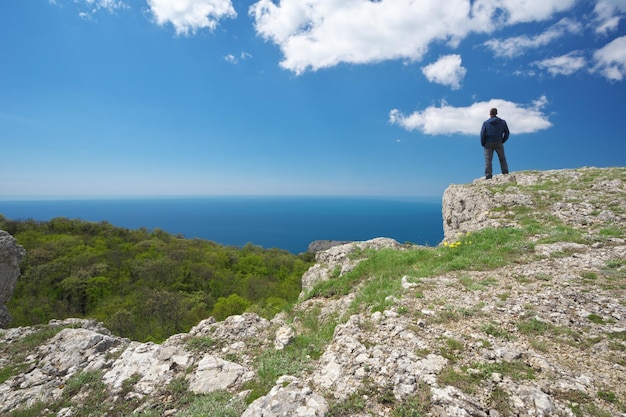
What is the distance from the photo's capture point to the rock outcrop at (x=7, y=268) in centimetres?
1460

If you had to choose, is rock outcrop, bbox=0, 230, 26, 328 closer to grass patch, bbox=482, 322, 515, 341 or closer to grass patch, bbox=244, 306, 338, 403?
grass patch, bbox=244, 306, 338, 403

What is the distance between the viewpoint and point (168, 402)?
6.00 metres

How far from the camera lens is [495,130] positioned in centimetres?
1658

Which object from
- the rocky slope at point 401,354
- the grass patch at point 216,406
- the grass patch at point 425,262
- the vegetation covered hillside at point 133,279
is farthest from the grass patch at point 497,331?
the vegetation covered hillside at point 133,279

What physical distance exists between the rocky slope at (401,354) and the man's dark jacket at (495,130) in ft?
22.6

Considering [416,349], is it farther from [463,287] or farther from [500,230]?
[500,230]

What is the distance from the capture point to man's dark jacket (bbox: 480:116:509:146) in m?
16.6

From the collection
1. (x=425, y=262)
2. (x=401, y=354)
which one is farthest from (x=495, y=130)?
(x=401, y=354)

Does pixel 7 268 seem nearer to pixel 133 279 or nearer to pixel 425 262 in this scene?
pixel 425 262

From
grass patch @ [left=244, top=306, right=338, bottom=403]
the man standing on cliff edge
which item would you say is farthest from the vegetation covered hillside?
the man standing on cliff edge

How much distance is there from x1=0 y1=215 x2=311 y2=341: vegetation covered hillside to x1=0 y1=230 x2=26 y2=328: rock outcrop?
1778cm

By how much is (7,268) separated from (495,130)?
29212mm

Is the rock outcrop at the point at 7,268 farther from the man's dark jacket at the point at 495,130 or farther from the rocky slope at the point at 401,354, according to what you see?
the man's dark jacket at the point at 495,130

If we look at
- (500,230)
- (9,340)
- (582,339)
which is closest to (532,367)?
(582,339)
